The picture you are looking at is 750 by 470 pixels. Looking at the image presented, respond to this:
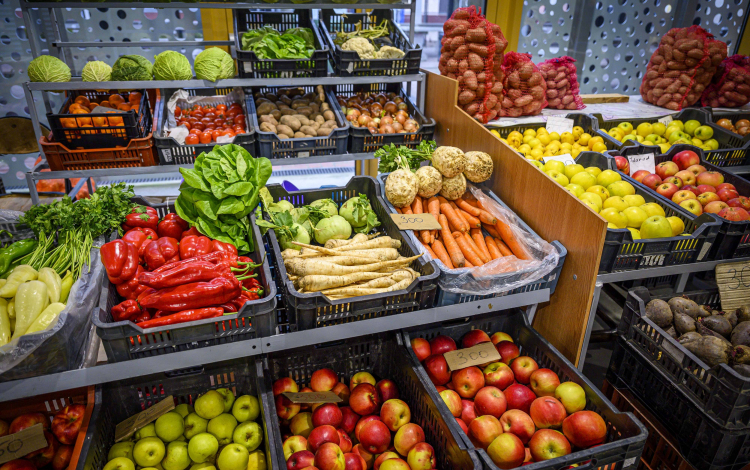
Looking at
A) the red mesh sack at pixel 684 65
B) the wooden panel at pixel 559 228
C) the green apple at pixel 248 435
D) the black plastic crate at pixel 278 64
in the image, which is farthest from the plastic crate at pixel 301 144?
the red mesh sack at pixel 684 65

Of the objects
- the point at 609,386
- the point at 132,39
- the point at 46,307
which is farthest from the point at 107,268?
the point at 132,39

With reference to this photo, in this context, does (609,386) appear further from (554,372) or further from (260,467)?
(260,467)

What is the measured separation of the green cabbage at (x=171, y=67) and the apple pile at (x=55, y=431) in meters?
2.14

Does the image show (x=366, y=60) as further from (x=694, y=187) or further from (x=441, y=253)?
(x=694, y=187)

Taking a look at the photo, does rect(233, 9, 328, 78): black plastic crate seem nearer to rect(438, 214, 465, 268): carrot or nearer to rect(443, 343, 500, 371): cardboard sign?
rect(438, 214, 465, 268): carrot

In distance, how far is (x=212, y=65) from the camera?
3.07 metres

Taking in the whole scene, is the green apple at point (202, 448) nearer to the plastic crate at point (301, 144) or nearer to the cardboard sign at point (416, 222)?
the cardboard sign at point (416, 222)

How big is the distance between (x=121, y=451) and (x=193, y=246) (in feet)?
2.64

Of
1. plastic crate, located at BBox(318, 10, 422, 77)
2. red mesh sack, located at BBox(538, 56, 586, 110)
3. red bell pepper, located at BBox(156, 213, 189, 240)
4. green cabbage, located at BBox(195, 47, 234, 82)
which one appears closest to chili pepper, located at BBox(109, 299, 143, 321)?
red bell pepper, located at BBox(156, 213, 189, 240)

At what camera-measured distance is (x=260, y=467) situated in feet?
5.77

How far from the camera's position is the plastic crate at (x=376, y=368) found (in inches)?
69.5

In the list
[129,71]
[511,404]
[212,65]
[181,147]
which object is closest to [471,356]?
[511,404]

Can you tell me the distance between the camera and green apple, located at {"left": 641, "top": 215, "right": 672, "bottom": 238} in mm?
2283

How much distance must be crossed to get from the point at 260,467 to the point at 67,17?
4.78m
